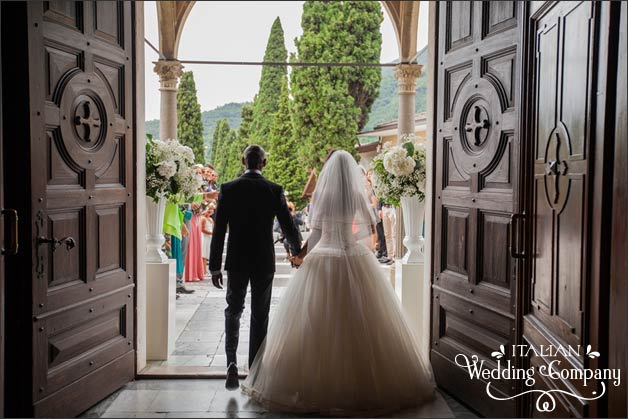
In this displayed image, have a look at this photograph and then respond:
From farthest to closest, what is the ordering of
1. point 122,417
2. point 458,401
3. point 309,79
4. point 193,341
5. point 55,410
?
point 309,79 < point 193,341 < point 458,401 < point 122,417 < point 55,410

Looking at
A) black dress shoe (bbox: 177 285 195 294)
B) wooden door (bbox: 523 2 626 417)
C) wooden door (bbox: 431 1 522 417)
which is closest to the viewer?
wooden door (bbox: 523 2 626 417)

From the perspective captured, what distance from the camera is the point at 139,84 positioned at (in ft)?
15.3

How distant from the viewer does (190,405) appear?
4160mm

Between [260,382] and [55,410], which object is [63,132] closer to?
[55,410]

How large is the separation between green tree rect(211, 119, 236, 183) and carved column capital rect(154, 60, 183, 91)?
1007 inches

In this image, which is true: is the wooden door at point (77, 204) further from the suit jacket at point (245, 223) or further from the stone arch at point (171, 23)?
the stone arch at point (171, 23)

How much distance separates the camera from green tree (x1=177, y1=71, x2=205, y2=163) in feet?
92.3

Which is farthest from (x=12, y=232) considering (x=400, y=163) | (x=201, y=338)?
(x=201, y=338)

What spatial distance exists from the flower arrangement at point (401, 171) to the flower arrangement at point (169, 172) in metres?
1.65

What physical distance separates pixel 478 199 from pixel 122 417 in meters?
2.65

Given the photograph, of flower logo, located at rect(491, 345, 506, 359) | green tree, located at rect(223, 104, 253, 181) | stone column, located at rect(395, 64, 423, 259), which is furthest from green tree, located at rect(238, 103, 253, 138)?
flower logo, located at rect(491, 345, 506, 359)

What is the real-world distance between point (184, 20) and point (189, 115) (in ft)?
62.1

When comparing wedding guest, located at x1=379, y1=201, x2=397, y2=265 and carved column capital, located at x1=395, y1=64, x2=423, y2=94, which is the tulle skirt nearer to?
carved column capital, located at x1=395, y1=64, x2=423, y2=94

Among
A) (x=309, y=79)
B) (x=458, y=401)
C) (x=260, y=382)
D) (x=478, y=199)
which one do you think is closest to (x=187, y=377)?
(x=260, y=382)
